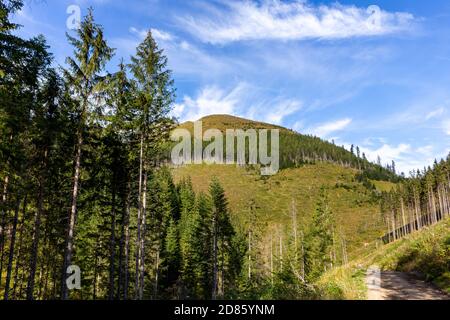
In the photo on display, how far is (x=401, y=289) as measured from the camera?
11328mm

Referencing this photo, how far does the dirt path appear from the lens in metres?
10.1

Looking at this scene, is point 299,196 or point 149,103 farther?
point 299,196

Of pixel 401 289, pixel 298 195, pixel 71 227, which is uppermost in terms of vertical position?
pixel 298 195

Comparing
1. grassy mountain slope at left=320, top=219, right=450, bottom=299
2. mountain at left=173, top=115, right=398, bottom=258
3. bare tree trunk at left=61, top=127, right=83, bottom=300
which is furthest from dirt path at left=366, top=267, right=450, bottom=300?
mountain at left=173, top=115, right=398, bottom=258

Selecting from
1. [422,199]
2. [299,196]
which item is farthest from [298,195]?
[422,199]

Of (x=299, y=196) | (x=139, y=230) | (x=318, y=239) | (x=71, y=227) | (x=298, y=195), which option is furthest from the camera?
(x=298, y=195)

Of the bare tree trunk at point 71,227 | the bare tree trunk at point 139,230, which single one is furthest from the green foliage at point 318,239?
the bare tree trunk at point 71,227

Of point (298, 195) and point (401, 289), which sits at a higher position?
point (298, 195)

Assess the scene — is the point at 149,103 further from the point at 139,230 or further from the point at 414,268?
the point at 414,268

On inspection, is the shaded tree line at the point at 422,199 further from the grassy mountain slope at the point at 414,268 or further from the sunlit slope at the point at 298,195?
the grassy mountain slope at the point at 414,268

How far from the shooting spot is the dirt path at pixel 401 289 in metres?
10.1

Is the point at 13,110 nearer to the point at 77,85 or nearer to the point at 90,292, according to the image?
the point at 77,85
